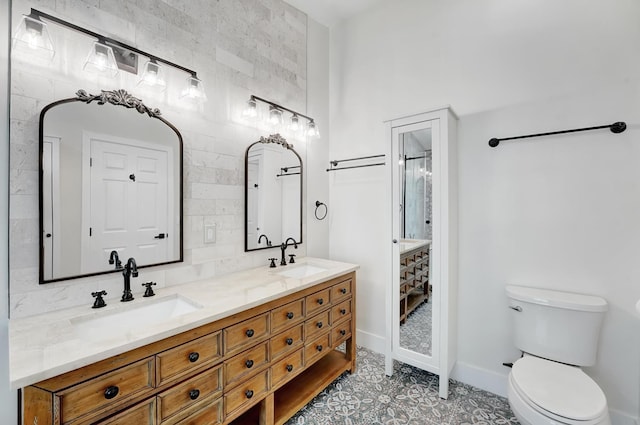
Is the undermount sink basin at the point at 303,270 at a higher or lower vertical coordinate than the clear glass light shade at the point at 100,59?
lower

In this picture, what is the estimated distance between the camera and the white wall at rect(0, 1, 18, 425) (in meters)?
1.20

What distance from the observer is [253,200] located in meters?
2.18

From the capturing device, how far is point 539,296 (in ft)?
5.64

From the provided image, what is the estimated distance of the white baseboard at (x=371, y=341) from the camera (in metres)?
2.59

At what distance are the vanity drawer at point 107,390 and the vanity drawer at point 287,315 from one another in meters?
0.64

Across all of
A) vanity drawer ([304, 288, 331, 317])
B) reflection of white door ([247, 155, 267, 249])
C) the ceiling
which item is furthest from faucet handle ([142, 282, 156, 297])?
the ceiling

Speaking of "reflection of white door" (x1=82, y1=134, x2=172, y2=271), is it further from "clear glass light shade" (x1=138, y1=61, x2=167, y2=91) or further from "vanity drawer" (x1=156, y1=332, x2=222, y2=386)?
"vanity drawer" (x1=156, y1=332, x2=222, y2=386)

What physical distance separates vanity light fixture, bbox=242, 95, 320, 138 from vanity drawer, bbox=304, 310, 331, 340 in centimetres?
149

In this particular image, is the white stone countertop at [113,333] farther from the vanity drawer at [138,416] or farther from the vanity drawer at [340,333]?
the vanity drawer at [340,333]

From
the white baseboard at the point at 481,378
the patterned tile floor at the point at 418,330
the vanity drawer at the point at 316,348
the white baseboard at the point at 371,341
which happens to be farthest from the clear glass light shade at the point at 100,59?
the white baseboard at the point at 481,378

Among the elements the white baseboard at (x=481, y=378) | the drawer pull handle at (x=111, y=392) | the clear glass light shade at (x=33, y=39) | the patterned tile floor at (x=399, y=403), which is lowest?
the patterned tile floor at (x=399, y=403)

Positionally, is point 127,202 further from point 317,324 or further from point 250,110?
point 317,324

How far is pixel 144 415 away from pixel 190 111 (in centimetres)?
159

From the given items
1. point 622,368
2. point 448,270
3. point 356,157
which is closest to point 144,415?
point 448,270
